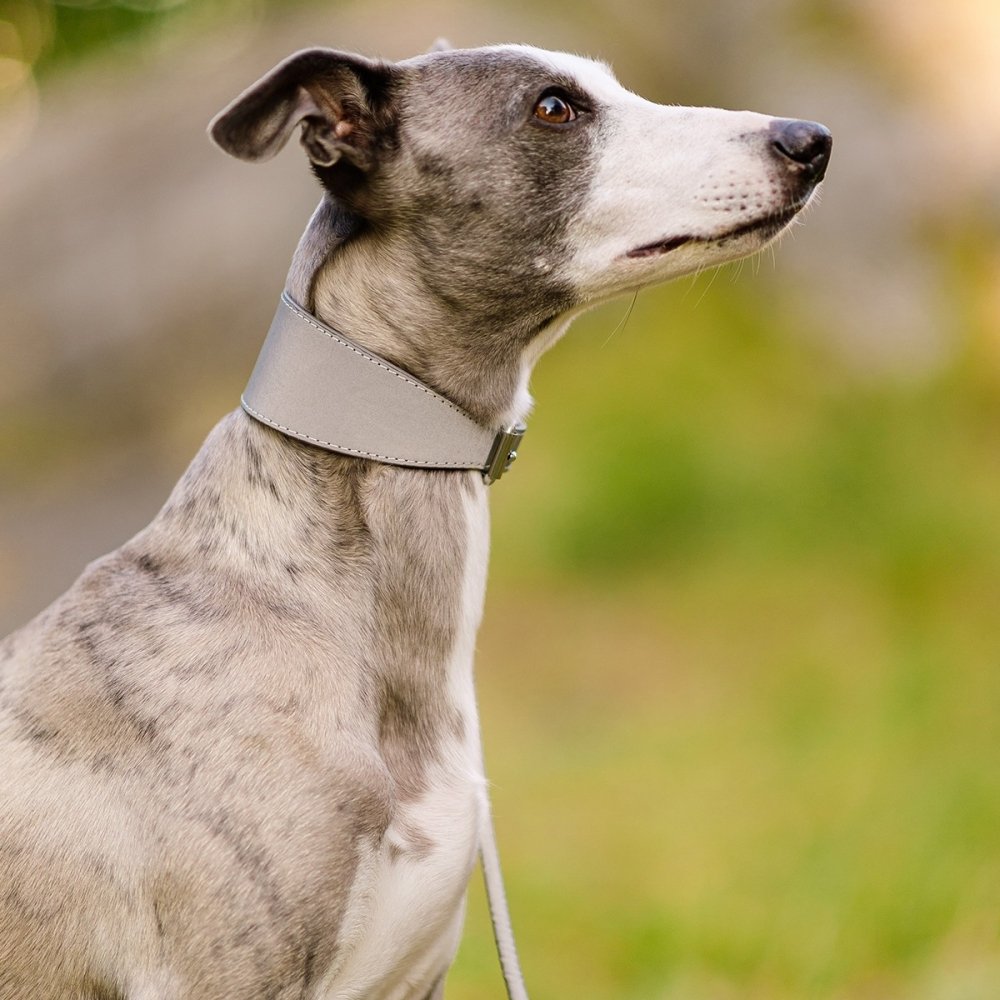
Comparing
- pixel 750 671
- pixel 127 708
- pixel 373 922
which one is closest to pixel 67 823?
pixel 127 708

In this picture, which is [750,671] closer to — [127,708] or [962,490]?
[962,490]

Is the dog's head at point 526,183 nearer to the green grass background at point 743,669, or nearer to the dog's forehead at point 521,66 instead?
the dog's forehead at point 521,66

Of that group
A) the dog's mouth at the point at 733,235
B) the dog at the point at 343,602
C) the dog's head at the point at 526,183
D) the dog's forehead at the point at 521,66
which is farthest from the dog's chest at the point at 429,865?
the dog's forehead at the point at 521,66

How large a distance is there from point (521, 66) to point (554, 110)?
0.13 m

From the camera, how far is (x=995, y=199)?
28.6 feet

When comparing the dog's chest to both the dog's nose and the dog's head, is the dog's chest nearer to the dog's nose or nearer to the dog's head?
the dog's head

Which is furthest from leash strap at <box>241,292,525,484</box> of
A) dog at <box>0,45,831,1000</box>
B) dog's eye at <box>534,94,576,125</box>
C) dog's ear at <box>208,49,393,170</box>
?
dog's eye at <box>534,94,576,125</box>

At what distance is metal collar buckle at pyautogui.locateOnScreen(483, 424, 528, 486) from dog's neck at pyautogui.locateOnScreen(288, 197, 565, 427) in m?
0.04

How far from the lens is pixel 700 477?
848cm

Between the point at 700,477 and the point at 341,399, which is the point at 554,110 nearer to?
the point at 341,399

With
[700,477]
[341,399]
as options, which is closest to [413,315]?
[341,399]

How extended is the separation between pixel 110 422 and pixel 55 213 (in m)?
1.93

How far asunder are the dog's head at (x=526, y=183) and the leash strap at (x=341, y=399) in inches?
8.1

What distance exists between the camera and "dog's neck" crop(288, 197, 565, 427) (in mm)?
2818
